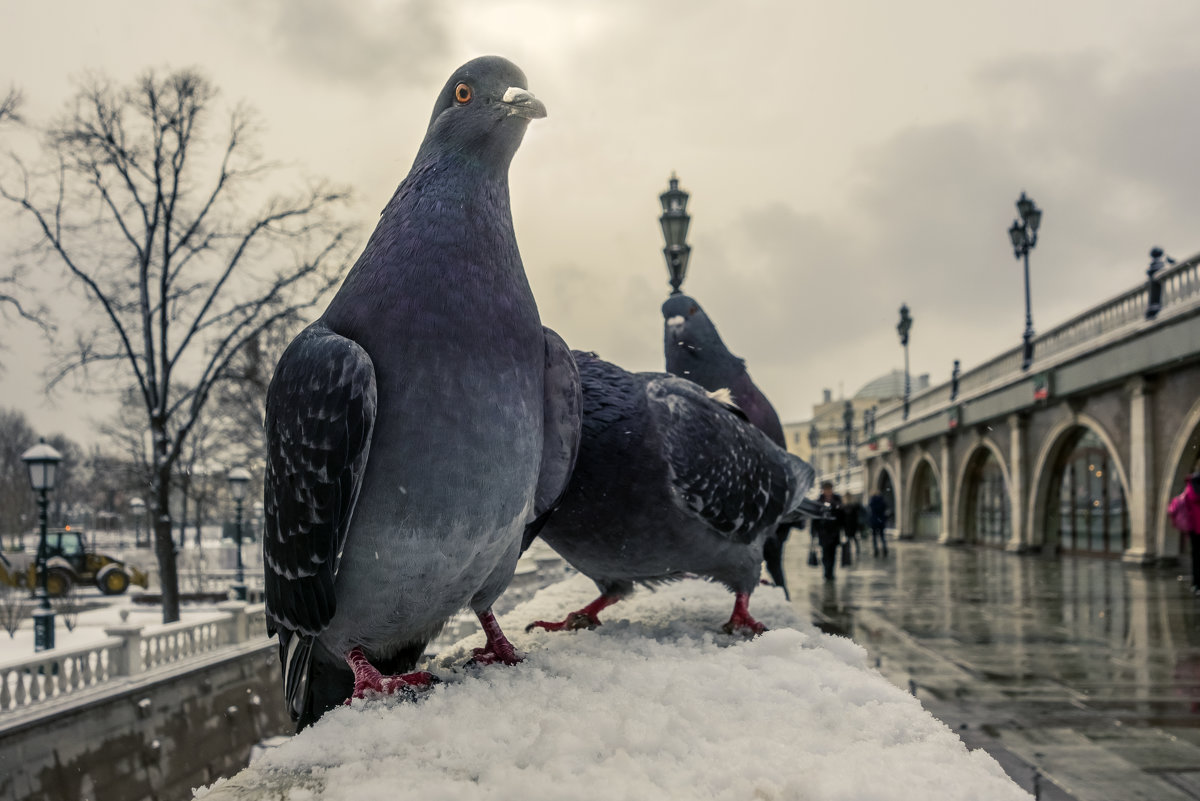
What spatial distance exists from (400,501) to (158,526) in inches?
769

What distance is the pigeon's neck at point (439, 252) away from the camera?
2.01m

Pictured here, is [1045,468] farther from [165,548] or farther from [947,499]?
[165,548]

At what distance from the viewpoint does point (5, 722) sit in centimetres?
937

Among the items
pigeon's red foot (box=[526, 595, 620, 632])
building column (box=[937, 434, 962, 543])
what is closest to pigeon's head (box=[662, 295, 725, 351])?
pigeon's red foot (box=[526, 595, 620, 632])

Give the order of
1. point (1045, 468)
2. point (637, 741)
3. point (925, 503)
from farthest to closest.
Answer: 1. point (925, 503)
2. point (1045, 468)
3. point (637, 741)

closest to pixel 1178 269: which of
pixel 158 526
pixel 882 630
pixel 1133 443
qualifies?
pixel 1133 443

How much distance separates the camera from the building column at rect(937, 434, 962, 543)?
107ft

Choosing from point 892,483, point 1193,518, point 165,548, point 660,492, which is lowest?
point 165,548

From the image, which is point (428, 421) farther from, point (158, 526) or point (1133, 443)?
point (1133, 443)

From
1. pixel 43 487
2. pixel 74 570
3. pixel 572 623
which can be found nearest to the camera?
pixel 572 623

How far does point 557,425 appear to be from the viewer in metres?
2.29

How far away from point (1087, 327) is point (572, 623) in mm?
23251

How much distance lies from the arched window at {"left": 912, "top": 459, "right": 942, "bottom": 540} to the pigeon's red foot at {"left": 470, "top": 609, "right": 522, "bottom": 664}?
123 ft

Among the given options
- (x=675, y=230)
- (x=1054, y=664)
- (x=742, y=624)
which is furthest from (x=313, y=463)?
(x=1054, y=664)
